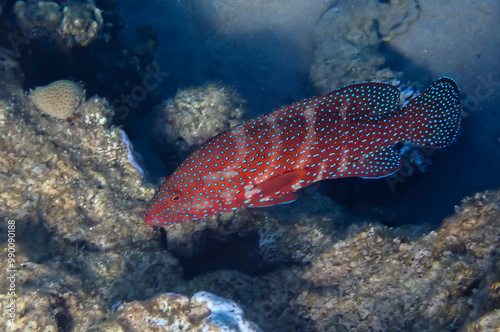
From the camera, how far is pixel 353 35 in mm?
10172

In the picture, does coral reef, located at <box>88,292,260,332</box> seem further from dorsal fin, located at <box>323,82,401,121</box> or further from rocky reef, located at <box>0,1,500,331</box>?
dorsal fin, located at <box>323,82,401,121</box>

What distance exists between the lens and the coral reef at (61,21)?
6270 millimetres

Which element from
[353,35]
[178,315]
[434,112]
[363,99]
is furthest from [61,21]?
[353,35]

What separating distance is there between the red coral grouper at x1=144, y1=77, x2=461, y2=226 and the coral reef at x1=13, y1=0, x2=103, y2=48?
4147 mm

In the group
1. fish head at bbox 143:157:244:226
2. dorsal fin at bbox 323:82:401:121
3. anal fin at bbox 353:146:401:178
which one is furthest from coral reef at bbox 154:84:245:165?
anal fin at bbox 353:146:401:178

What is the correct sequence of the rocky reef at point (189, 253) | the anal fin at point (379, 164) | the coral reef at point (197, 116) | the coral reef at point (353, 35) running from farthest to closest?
the coral reef at point (353, 35) → the coral reef at point (197, 116) → the anal fin at point (379, 164) → the rocky reef at point (189, 253)

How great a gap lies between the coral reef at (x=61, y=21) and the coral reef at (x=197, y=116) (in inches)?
92.1

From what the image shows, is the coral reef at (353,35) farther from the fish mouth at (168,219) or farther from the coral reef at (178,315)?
the coral reef at (178,315)

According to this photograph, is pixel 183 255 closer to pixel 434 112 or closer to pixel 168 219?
pixel 168 219

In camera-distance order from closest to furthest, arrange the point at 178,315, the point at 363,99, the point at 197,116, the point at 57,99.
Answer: the point at 178,315
the point at 363,99
the point at 57,99
the point at 197,116

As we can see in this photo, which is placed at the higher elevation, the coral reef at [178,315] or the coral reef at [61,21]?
the coral reef at [61,21]

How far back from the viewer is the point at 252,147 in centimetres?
491

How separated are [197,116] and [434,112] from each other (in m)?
4.29

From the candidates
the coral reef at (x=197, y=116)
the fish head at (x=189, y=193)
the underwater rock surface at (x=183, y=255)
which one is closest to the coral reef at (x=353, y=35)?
the coral reef at (x=197, y=116)
